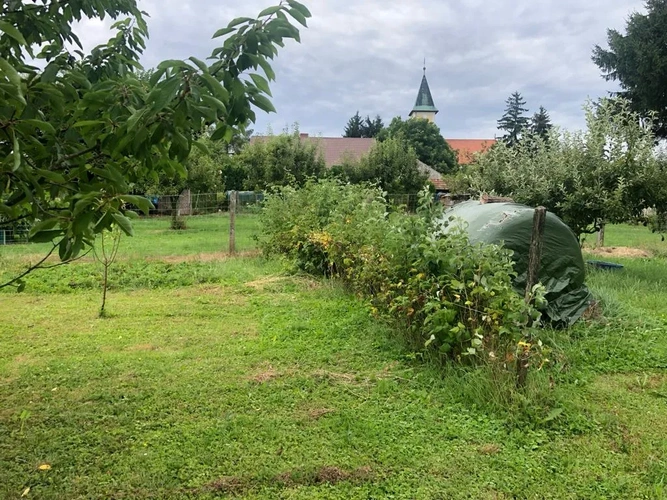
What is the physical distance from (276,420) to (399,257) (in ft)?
6.71

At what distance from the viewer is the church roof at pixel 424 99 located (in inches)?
2753

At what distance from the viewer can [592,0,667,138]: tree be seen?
14.5 metres

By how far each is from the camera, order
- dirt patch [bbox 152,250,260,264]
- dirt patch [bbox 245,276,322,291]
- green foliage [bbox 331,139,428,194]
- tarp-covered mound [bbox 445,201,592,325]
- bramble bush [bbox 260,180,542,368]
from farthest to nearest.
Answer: green foliage [bbox 331,139,428,194], dirt patch [bbox 152,250,260,264], dirt patch [bbox 245,276,322,291], tarp-covered mound [bbox 445,201,592,325], bramble bush [bbox 260,180,542,368]

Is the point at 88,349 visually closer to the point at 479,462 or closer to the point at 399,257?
the point at 399,257

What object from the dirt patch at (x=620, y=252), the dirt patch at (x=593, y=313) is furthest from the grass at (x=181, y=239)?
the dirt patch at (x=620, y=252)

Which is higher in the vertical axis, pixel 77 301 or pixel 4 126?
pixel 4 126

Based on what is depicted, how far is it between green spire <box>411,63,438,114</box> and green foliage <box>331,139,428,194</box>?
49437mm

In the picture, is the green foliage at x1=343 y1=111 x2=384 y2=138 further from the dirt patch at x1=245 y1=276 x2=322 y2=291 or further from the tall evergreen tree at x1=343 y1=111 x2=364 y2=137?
the dirt patch at x1=245 y1=276 x2=322 y2=291

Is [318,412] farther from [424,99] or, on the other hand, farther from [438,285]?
[424,99]

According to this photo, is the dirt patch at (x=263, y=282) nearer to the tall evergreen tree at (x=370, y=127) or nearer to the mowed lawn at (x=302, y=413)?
the mowed lawn at (x=302, y=413)

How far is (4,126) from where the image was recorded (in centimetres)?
147

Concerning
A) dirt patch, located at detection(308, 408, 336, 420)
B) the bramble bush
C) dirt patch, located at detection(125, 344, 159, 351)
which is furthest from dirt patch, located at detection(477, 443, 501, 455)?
dirt patch, located at detection(125, 344, 159, 351)

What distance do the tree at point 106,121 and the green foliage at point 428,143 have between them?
132ft

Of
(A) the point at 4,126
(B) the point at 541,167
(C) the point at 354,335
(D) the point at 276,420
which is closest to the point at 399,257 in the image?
(C) the point at 354,335
